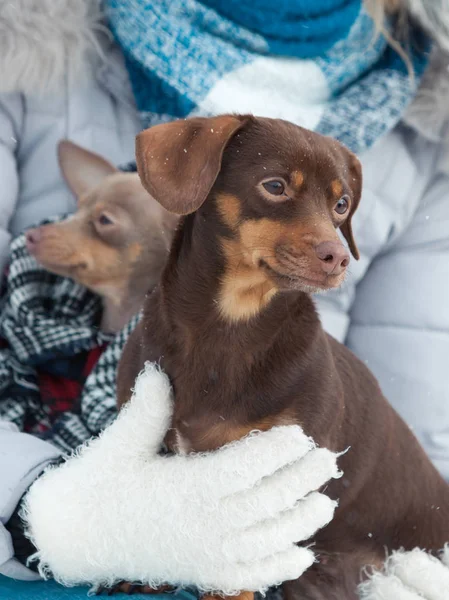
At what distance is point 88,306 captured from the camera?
6.78 ft

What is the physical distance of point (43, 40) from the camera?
2.02 meters

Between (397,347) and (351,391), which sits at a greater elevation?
(351,391)

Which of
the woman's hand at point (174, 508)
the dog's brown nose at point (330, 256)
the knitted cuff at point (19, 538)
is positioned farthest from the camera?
the knitted cuff at point (19, 538)

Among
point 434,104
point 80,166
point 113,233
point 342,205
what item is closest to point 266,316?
point 342,205

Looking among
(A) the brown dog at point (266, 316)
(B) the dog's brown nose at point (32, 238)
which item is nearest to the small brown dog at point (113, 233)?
(B) the dog's brown nose at point (32, 238)

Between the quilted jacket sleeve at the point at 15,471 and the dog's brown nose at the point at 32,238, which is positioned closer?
the quilted jacket sleeve at the point at 15,471

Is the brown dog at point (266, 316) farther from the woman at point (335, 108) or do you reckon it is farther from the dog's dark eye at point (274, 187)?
the woman at point (335, 108)

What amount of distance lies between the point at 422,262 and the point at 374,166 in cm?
32

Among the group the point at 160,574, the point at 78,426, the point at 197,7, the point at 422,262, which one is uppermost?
the point at 197,7

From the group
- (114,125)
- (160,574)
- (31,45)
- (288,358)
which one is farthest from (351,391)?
(31,45)

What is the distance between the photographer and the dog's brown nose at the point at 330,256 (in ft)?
3.98

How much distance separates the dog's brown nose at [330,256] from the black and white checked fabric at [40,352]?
0.72 meters

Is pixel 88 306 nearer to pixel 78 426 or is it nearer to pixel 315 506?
pixel 78 426

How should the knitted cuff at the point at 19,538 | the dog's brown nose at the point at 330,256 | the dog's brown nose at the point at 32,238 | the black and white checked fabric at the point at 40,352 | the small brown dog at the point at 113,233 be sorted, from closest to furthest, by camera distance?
the dog's brown nose at the point at 330,256 < the knitted cuff at the point at 19,538 < the black and white checked fabric at the point at 40,352 < the dog's brown nose at the point at 32,238 < the small brown dog at the point at 113,233
